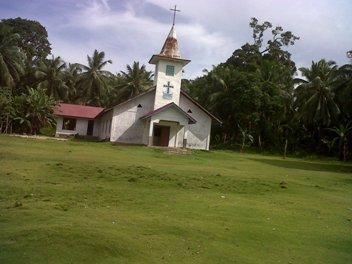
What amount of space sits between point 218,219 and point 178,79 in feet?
91.2

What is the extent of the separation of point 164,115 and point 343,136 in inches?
621

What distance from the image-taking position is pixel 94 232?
755cm

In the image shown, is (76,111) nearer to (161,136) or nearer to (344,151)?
(161,136)

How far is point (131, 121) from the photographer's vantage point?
3616cm

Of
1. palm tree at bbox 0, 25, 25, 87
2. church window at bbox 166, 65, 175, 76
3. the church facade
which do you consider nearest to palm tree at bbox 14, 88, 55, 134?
the church facade

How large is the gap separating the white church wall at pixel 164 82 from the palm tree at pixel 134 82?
1592 cm

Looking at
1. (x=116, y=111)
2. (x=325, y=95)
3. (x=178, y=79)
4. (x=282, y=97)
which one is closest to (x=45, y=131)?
(x=116, y=111)

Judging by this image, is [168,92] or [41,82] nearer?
[168,92]

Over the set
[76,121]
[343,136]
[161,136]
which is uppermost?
[343,136]

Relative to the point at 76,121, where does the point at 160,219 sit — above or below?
below

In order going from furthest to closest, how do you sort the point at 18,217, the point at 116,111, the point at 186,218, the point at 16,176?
the point at 116,111
the point at 16,176
the point at 186,218
the point at 18,217

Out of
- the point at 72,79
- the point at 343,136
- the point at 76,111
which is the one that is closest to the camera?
the point at 343,136

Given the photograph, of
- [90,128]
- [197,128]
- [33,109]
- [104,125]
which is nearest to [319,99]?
[197,128]

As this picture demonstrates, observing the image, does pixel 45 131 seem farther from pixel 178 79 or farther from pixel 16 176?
pixel 16 176
